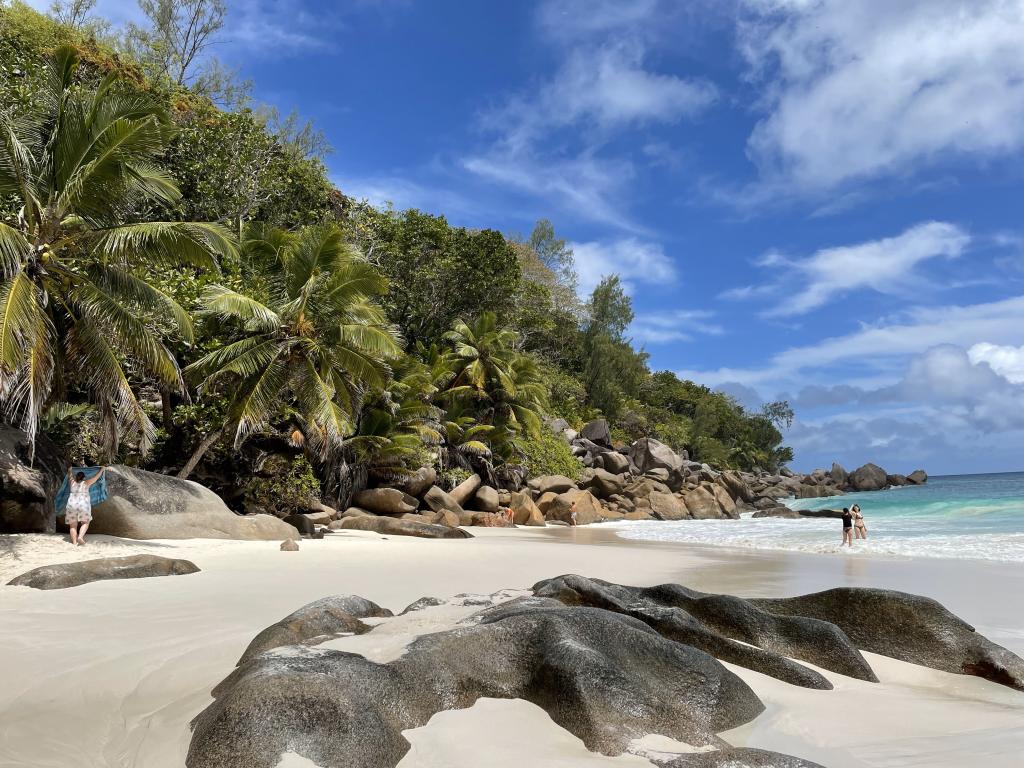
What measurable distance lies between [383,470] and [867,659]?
64.6 ft

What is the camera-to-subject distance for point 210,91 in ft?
121

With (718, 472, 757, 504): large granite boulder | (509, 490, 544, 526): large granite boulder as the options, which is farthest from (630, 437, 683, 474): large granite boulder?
(509, 490, 544, 526): large granite boulder

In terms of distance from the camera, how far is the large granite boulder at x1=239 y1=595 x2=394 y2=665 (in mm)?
4023

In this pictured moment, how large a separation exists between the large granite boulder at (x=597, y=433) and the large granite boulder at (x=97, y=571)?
3565 cm

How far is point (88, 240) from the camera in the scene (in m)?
11.5

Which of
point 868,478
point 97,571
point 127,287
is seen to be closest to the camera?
point 97,571

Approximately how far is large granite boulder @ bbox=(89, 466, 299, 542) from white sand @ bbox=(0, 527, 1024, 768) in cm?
208

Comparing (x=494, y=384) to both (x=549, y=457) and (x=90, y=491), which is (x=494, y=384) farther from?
(x=90, y=491)

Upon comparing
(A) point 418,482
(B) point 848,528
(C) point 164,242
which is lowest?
(B) point 848,528

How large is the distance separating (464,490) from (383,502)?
471 cm

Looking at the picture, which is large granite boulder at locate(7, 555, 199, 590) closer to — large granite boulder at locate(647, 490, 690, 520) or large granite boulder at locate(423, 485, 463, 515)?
large granite boulder at locate(423, 485, 463, 515)

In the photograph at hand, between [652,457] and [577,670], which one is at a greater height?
[652,457]

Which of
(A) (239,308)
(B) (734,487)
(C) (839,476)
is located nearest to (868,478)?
(C) (839,476)

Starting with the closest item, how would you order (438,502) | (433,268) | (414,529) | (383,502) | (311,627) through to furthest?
(311,627), (414,529), (383,502), (438,502), (433,268)
